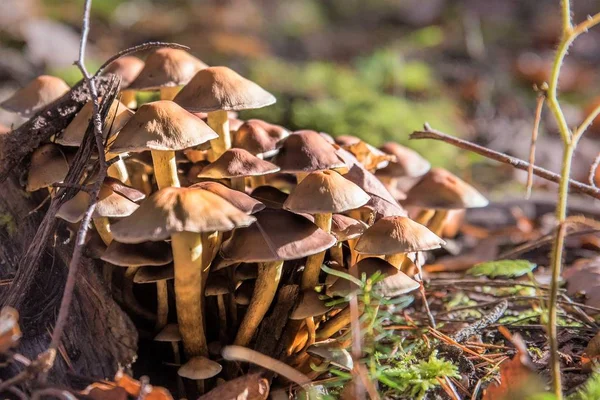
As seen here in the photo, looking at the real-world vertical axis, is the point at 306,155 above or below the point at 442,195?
above

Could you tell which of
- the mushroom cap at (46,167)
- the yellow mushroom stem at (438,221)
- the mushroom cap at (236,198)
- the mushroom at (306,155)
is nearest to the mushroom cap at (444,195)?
the yellow mushroom stem at (438,221)

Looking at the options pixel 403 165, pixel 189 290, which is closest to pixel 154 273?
pixel 189 290

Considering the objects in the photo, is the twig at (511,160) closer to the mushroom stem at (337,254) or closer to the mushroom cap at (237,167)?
the mushroom stem at (337,254)

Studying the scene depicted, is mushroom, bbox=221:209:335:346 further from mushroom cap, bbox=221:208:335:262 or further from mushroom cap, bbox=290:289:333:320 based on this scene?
mushroom cap, bbox=290:289:333:320

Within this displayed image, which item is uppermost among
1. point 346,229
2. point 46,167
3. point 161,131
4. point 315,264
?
point 161,131

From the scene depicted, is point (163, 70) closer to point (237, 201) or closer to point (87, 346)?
point (237, 201)

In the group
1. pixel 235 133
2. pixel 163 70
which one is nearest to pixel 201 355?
pixel 235 133

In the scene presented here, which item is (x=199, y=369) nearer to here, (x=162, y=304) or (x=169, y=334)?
(x=169, y=334)

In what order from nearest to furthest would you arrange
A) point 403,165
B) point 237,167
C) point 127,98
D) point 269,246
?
point 269,246
point 237,167
point 127,98
point 403,165
